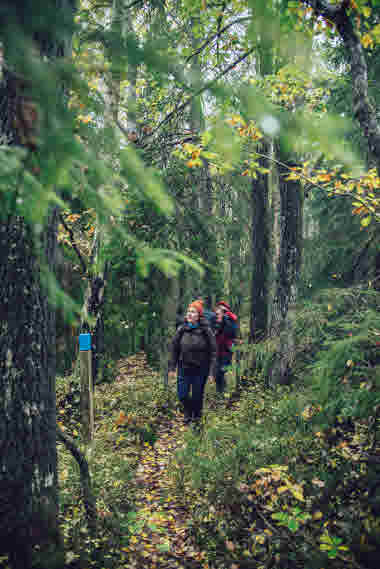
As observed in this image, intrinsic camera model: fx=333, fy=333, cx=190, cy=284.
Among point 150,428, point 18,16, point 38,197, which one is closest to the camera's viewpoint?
point 18,16

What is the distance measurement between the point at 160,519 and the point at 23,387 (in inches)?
92.1

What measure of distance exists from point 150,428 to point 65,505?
2.53 metres

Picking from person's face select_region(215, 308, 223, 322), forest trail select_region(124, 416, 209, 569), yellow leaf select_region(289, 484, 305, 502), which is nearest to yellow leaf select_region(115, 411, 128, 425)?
forest trail select_region(124, 416, 209, 569)

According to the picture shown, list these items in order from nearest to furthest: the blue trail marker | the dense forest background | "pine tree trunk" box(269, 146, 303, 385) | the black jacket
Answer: the dense forest background
the blue trail marker
the black jacket
"pine tree trunk" box(269, 146, 303, 385)

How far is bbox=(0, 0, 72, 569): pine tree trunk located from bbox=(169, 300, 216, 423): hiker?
128 inches

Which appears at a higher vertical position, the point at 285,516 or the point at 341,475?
the point at 341,475

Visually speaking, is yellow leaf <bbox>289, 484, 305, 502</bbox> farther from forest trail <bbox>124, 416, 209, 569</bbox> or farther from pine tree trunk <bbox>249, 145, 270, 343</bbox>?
pine tree trunk <bbox>249, 145, 270, 343</bbox>

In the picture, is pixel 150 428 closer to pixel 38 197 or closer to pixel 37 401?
pixel 37 401

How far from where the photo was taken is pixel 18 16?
109cm

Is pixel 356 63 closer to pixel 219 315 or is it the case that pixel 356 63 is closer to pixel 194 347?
pixel 194 347

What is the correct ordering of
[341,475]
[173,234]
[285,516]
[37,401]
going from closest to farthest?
[37,401] → [285,516] → [341,475] → [173,234]

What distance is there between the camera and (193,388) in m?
5.84

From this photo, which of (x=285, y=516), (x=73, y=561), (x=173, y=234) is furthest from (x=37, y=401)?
(x=173, y=234)

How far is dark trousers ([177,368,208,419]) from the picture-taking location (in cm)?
582
